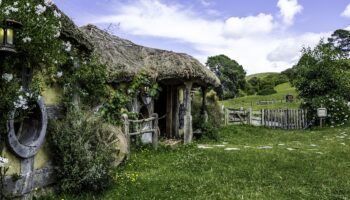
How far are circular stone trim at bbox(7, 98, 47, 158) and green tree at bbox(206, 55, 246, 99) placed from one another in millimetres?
53883

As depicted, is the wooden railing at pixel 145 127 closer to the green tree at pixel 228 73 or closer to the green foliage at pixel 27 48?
the green foliage at pixel 27 48

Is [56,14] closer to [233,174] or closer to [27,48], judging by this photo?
[27,48]

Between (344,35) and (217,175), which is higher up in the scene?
(344,35)

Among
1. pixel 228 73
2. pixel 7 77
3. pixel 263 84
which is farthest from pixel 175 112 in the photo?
pixel 263 84

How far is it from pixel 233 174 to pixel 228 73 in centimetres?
5475

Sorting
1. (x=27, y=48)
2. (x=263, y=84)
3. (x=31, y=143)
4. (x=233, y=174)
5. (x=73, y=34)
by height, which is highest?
(x=263, y=84)

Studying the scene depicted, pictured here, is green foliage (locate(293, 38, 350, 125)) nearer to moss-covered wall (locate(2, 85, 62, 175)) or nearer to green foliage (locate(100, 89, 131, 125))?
green foliage (locate(100, 89, 131, 125))

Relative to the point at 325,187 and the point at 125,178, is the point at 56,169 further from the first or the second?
the point at 325,187

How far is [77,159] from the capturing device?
294 inches

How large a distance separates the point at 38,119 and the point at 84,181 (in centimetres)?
133

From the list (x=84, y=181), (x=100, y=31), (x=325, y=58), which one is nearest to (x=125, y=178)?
(x=84, y=181)

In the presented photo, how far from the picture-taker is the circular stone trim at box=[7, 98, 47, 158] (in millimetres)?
6191

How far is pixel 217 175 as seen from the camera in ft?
30.3

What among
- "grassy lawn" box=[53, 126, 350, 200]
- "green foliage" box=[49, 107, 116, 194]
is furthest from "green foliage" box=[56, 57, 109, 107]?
"grassy lawn" box=[53, 126, 350, 200]
